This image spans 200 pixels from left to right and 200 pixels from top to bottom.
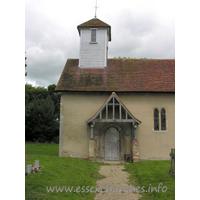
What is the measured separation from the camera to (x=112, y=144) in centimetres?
1493

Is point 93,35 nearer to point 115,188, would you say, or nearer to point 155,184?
point 115,188

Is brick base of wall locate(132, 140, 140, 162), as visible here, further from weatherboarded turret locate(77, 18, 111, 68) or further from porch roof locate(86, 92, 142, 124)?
weatherboarded turret locate(77, 18, 111, 68)

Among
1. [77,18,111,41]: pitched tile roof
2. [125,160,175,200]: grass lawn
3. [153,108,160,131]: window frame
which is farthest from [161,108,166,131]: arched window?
[77,18,111,41]: pitched tile roof

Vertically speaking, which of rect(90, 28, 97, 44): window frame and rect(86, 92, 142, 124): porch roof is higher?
rect(90, 28, 97, 44): window frame

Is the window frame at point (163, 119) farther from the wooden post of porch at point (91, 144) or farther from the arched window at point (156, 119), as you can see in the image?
the wooden post of porch at point (91, 144)

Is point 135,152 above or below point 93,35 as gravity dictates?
below

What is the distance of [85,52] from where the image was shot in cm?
1842

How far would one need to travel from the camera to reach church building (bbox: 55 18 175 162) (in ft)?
48.1

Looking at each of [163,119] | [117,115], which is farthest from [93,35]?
[163,119]

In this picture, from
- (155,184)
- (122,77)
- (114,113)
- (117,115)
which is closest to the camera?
(155,184)

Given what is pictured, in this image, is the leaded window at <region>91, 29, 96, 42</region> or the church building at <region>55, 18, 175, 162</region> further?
the leaded window at <region>91, 29, 96, 42</region>

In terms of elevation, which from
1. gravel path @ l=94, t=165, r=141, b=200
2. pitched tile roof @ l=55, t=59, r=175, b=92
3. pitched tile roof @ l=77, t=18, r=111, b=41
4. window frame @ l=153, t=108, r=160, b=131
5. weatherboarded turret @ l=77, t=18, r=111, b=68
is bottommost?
gravel path @ l=94, t=165, r=141, b=200

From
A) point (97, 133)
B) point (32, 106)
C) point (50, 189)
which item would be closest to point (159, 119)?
point (97, 133)

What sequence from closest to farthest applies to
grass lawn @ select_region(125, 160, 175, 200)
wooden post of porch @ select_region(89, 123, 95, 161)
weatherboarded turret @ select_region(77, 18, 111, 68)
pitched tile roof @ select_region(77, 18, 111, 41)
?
1. grass lawn @ select_region(125, 160, 175, 200)
2. wooden post of porch @ select_region(89, 123, 95, 161)
3. weatherboarded turret @ select_region(77, 18, 111, 68)
4. pitched tile roof @ select_region(77, 18, 111, 41)
